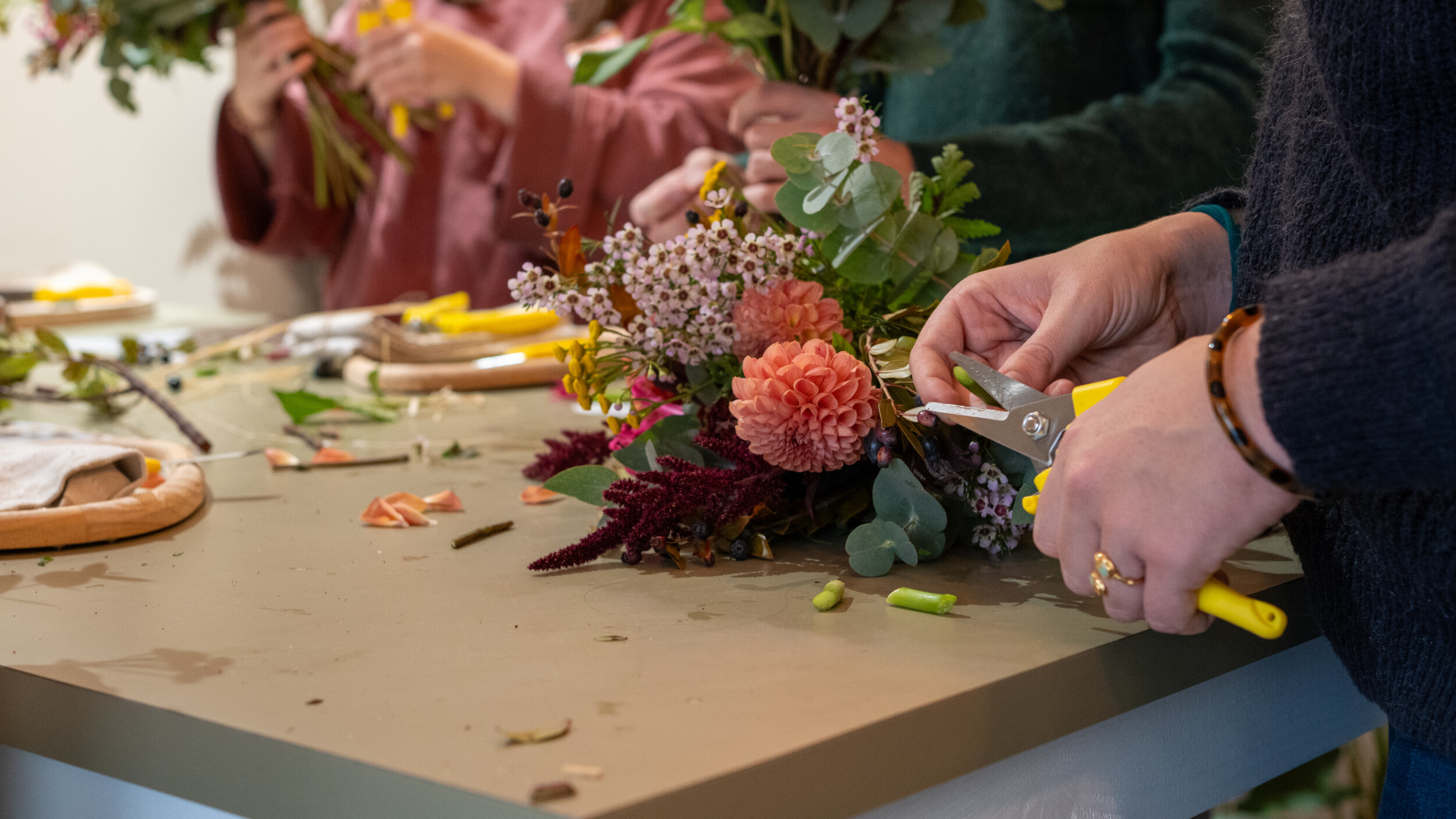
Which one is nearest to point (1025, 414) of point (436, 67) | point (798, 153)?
point (798, 153)

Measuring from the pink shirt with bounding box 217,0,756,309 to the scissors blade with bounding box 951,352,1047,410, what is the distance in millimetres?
1165

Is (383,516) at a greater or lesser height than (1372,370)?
lesser

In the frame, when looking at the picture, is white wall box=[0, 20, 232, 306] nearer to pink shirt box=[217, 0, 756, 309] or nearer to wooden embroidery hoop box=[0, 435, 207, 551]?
pink shirt box=[217, 0, 756, 309]

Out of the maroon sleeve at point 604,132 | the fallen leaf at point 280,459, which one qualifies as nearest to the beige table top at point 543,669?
the fallen leaf at point 280,459

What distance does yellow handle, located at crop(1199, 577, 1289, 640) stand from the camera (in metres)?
0.42

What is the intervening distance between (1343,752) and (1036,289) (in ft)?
4.15

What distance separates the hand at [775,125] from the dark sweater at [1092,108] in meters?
0.08

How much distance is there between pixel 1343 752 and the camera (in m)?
1.48

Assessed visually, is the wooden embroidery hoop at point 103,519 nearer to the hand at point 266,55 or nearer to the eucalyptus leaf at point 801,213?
the eucalyptus leaf at point 801,213

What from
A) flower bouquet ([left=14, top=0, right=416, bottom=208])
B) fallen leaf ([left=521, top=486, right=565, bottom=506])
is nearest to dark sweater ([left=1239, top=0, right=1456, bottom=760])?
fallen leaf ([left=521, top=486, right=565, bottom=506])

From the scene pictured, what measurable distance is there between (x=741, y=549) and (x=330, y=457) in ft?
1.47

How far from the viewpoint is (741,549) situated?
0.59 meters

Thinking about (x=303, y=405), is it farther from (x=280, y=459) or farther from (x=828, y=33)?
(x=828, y=33)

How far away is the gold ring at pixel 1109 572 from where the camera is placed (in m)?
0.45
